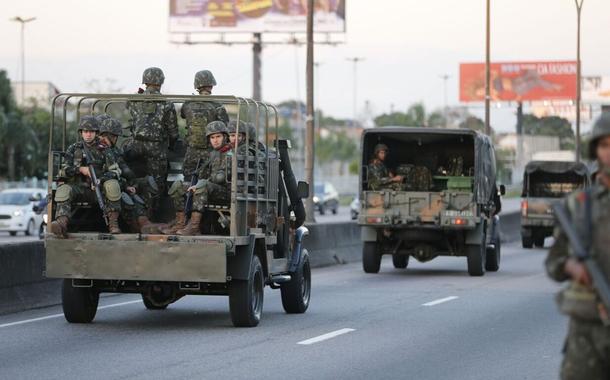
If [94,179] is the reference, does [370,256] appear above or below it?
below

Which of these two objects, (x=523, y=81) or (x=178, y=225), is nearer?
(x=178, y=225)

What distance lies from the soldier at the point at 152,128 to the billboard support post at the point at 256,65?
52.8 m

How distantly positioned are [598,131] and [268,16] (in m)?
69.7

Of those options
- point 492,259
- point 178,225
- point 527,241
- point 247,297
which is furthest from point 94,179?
point 527,241

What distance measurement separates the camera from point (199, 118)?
15.8 m

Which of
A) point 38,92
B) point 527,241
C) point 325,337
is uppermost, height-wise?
point 38,92

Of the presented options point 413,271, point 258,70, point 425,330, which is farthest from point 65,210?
point 258,70

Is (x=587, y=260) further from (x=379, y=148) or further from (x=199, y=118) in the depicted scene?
(x=379, y=148)

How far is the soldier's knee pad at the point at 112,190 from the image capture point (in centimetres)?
1492

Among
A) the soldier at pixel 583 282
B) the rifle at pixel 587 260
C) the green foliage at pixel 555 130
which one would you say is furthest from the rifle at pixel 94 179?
the green foliage at pixel 555 130

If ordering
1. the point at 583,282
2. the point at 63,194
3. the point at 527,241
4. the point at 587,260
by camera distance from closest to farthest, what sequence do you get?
the point at 587,260, the point at 583,282, the point at 63,194, the point at 527,241

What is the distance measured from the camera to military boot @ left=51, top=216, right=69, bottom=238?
14766 millimetres

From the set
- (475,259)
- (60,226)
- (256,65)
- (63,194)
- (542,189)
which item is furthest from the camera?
(256,65)

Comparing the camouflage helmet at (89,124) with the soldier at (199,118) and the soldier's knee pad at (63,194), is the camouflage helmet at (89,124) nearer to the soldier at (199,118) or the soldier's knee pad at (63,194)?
the soldier's knee pad at (63,194)
